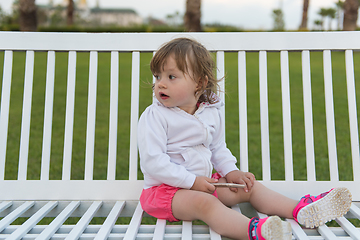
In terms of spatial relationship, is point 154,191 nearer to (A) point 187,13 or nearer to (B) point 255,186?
(B) point 255,186

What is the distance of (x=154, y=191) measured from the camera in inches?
61.2

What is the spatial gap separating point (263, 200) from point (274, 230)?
360 millimetres

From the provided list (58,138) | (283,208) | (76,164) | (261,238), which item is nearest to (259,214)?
(283,208)

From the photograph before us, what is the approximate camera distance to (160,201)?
1.50 meters

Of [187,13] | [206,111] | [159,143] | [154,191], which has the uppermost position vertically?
[187,13]

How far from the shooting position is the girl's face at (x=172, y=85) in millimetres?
1543

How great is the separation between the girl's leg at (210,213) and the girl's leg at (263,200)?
0.19 m

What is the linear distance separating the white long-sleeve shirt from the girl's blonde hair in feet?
0.45

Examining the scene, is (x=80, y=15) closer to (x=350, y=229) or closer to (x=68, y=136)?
(x=68, y=136)

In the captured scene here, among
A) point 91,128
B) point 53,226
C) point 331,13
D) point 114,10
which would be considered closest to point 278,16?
point 331,13

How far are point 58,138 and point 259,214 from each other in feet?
9.81

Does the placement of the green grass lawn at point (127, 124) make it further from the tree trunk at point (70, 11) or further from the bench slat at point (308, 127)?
the tree trunk at point (70, 11)

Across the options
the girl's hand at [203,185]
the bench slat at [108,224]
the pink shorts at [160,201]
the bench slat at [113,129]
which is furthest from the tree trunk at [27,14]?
the girl's hand at [203,185]

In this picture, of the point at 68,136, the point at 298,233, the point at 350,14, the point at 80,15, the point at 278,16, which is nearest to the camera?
the point at 298,233
